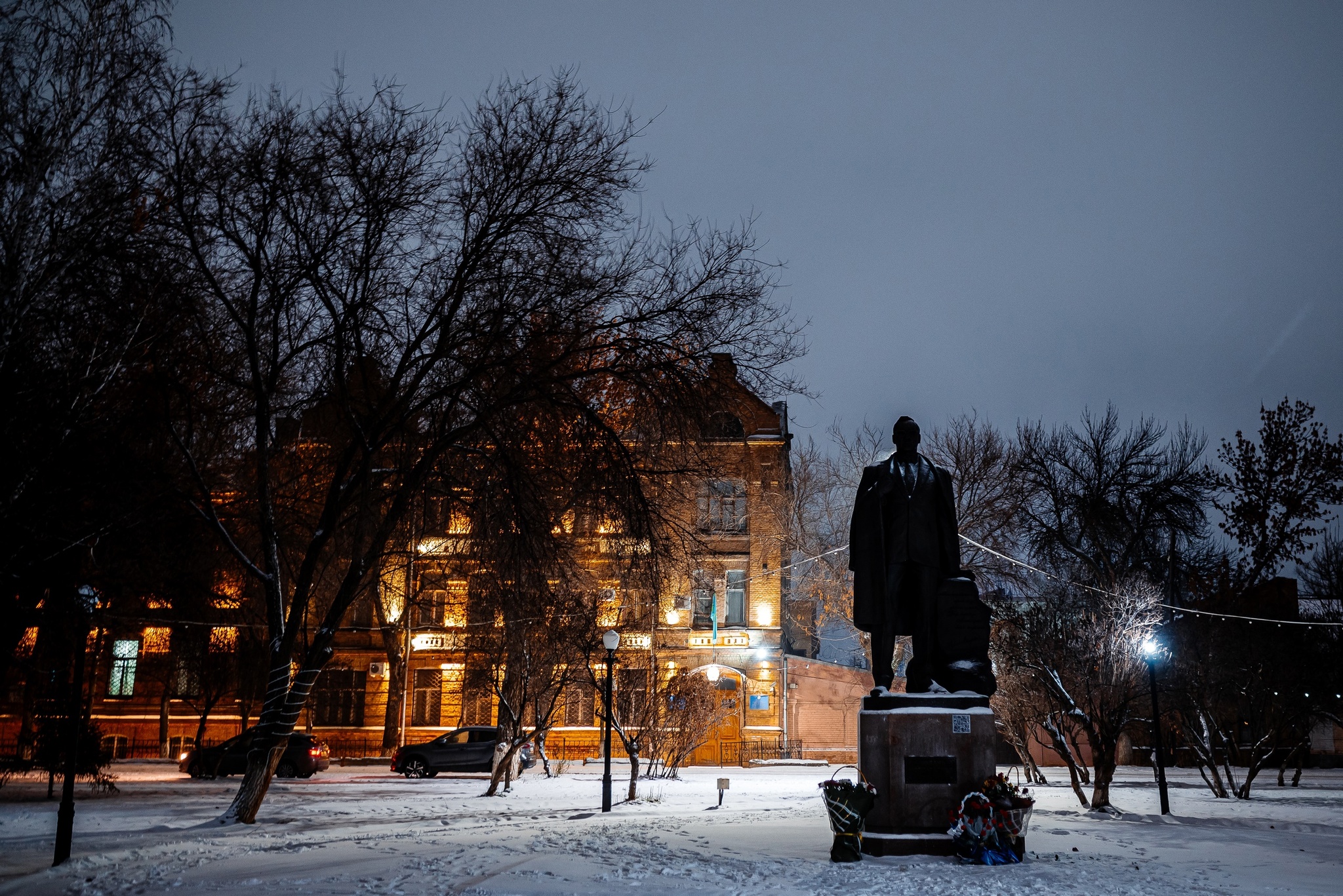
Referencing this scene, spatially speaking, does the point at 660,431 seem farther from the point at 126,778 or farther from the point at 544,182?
the point at 126,778

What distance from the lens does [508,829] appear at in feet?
45.5

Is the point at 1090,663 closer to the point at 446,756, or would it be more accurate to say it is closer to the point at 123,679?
the point at 446,756

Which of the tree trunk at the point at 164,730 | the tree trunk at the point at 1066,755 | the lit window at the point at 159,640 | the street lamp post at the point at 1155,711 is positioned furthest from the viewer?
the tree trunk at the point at 164,730

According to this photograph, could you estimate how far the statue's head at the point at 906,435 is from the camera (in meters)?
11.9

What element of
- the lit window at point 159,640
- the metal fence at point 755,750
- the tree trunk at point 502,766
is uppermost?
the lit window at point 159,640

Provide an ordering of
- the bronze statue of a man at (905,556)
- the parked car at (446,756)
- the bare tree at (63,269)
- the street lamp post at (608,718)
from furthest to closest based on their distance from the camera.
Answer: the parked car at (446,756) → the street lamp post at (608,718) → the bronze statue of a man at (905,556) → the bare tree at (63,269)

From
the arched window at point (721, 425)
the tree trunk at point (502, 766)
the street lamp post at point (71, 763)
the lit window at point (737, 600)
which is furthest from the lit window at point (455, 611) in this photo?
the street lamp post at point (71, 763)

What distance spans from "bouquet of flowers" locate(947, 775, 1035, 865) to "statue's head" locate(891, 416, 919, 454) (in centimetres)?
359

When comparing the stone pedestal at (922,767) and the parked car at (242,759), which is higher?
the stone pedestal at (922,767)

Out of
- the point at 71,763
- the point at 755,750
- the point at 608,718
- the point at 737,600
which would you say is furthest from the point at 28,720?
the point at 737,600

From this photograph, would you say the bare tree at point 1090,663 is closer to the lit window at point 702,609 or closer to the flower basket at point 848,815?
the flower basket at point 848,815

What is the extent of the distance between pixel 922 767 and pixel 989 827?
2.99 ft

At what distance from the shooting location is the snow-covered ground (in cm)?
901

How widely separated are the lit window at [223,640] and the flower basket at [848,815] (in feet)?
98.0
